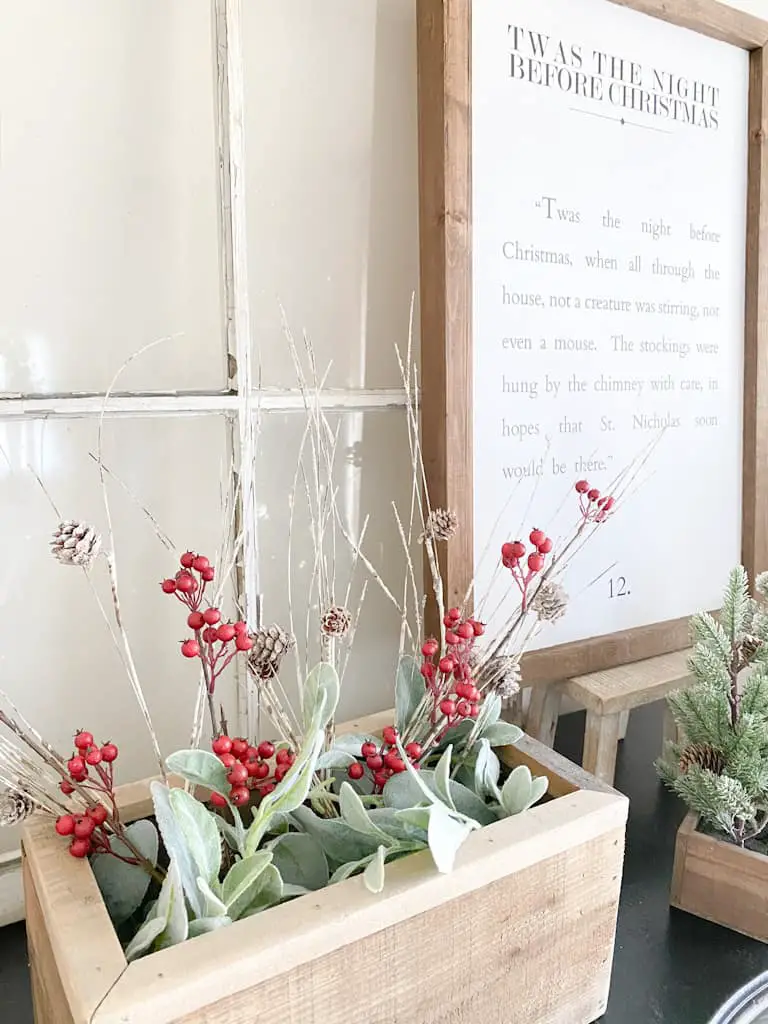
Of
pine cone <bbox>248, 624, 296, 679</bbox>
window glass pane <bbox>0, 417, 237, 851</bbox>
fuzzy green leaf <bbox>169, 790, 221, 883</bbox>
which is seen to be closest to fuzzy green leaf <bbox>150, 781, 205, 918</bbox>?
fuzzy green leaf <bbox>169, 790, 221, 883</bbox>

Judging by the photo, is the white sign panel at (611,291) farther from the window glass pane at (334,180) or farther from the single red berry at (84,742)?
the single red berry at (84,742)

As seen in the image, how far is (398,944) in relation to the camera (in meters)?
0.49

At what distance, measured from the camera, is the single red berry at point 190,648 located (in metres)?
0.51

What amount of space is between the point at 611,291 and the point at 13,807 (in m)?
0.74

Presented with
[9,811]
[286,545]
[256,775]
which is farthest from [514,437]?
[9,811]

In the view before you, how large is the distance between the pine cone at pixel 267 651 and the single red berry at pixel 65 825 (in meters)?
0.14

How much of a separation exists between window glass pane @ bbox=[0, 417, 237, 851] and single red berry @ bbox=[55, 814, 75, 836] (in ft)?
0.83

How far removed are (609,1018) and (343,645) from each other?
42 centimetres

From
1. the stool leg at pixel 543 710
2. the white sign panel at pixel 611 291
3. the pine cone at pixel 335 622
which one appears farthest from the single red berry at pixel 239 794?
the stool leg at pixel 543 710

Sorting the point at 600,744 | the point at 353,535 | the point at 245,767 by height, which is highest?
the point at 353,535

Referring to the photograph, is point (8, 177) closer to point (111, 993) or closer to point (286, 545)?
point (286, 545)

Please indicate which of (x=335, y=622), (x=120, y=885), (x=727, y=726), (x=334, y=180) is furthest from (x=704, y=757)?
(x=334, y=180)

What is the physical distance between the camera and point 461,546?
786mm

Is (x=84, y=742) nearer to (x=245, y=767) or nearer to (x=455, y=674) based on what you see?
(x=245, y=767)
